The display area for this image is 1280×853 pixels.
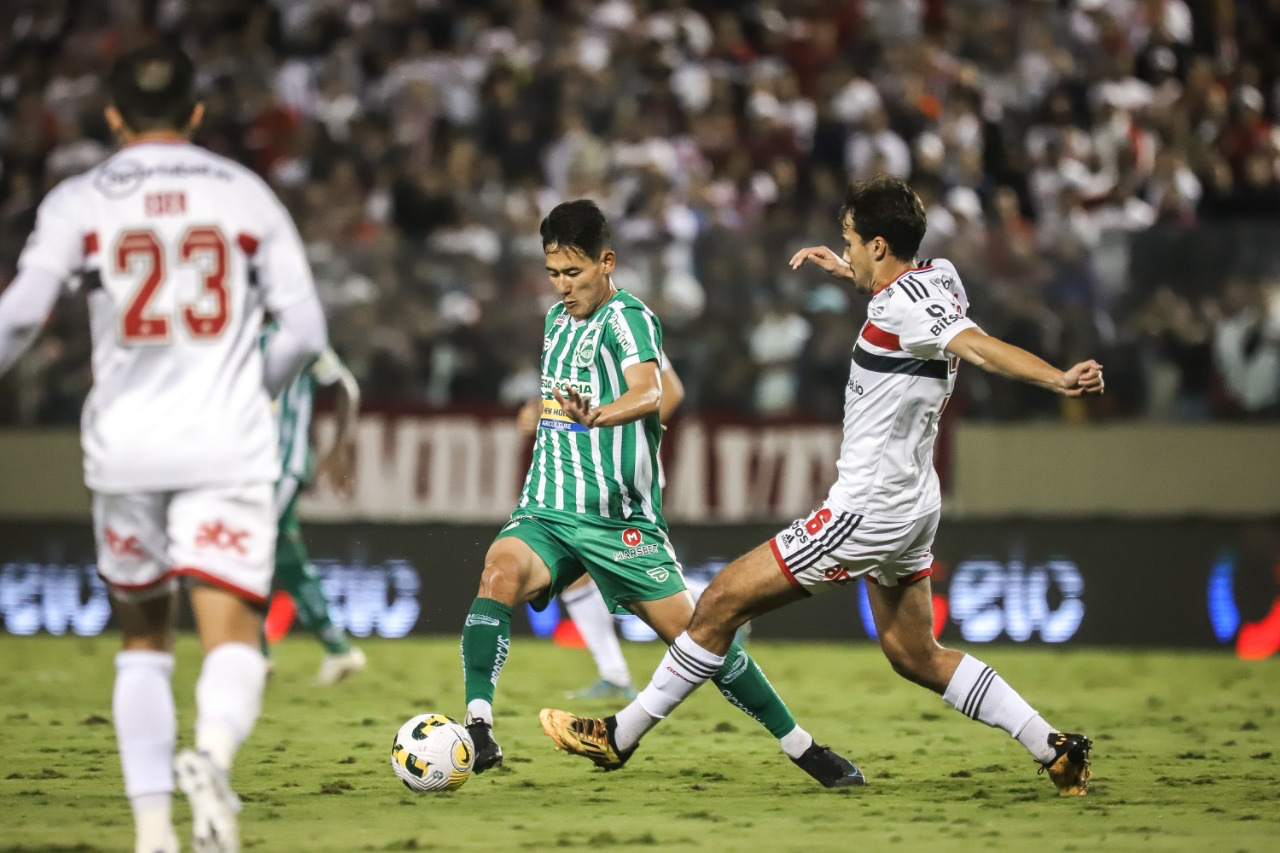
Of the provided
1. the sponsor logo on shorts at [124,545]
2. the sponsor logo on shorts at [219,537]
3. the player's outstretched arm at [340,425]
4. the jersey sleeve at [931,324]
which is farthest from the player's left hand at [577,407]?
the player's outstretched arm at [340,425]

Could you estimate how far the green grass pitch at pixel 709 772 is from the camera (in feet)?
18.8

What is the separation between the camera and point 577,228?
7.09 m

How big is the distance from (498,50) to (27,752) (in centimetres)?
1031

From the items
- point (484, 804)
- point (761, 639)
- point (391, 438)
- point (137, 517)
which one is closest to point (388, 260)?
point (391, 438)

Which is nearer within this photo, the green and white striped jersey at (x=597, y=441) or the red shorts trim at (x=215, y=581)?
the red shorts trim at (x=215, y=581)

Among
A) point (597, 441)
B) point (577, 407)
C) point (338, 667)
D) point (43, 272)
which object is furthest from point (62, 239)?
point (338, 667)

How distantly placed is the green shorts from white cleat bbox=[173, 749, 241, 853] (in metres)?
2.50

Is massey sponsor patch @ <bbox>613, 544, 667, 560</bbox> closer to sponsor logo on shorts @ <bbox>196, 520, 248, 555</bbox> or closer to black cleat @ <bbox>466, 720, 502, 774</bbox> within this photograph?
Result: black cleat @ <bbox>466, 720, 502, 774</bbox>

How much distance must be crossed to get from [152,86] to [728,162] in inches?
407

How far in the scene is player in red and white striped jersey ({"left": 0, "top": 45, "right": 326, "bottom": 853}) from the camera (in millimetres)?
4883

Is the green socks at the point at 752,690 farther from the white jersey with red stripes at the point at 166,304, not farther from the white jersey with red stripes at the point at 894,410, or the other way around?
the white jersey with red stripes at the point at 166,304

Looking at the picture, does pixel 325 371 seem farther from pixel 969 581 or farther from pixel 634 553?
pixel 969 581

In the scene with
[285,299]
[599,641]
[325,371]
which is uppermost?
[325,371]

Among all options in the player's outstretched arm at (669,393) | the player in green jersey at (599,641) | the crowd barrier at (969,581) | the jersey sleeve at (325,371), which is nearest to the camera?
the player's outstretched arm at (669,393)
